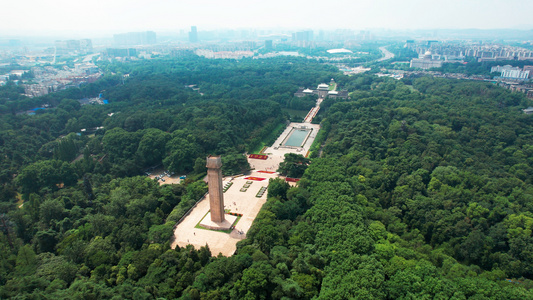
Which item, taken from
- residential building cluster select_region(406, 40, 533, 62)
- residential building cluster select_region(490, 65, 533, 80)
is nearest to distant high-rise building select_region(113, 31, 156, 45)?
residential building cluster select_region(406, 40, 533, 62)

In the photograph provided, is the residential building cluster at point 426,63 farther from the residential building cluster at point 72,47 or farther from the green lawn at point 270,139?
the residential building cluster at point 72,47

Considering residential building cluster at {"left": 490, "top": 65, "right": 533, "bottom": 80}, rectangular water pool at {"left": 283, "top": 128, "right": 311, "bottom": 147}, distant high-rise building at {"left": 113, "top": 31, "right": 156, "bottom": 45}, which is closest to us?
rectangular water pool at {"left": 283, "top": 128, "right": 311, "bottom": 147}

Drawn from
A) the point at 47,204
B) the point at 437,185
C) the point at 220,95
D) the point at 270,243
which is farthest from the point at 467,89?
the point at 47,204

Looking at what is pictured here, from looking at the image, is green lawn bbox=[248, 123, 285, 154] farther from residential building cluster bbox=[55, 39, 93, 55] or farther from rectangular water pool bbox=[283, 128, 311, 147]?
residential building cluster bbox=[55, 39, 93, 55]

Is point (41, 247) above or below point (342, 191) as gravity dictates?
below

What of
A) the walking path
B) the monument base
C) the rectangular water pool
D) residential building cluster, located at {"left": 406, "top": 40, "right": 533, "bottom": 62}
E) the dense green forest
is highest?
residential building cluster, located at {"left": 406, "top": 40, "right": 533, "bottom": 62}

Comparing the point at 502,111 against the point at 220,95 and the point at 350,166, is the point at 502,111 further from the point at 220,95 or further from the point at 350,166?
the point at 220,95
